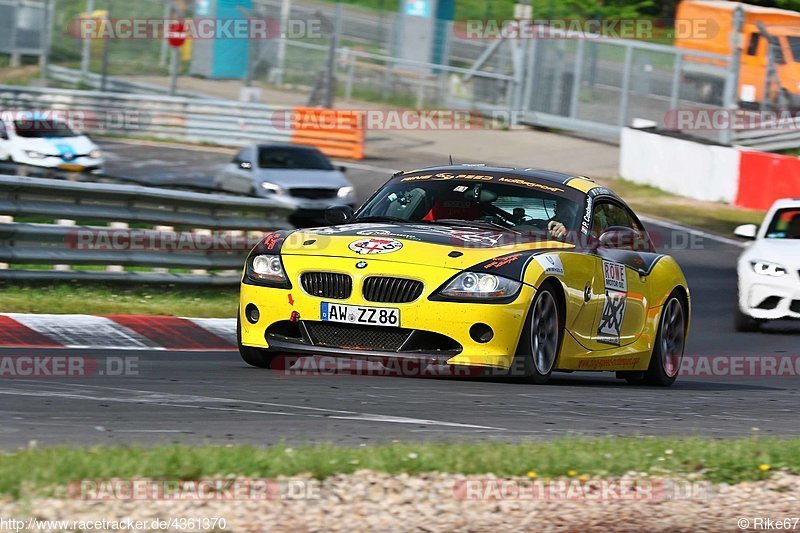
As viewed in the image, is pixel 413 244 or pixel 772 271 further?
pixel 772 271

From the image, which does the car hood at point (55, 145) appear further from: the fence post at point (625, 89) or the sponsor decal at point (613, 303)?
the sponsor decal at point (613, 303)

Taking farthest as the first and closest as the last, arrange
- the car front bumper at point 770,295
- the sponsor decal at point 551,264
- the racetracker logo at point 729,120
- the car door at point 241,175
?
1. the racetracker logo at point 729,120
2. the car door at point 241,175
3. the car front bumper at point 770,295
4. the sponsor decal at point 551,264

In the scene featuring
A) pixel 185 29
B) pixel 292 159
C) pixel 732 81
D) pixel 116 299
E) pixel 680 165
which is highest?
pixel 185 29

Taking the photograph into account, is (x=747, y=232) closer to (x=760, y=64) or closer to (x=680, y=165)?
(x=680, y=165)

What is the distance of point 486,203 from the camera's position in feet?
30.5

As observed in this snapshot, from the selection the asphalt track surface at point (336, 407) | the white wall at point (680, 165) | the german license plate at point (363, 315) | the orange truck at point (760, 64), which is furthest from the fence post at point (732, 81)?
the german license plate at point (363, 315)

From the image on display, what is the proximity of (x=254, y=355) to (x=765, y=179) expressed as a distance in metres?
18.6

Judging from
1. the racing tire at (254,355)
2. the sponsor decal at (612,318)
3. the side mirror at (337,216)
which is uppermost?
the side mirror at (337,216)

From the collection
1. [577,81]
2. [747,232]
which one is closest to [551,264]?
[747,232]

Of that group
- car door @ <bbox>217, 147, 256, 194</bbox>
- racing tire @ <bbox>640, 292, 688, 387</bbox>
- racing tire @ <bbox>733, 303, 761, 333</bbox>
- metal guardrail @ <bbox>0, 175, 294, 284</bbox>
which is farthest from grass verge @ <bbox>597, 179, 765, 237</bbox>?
racing tire @ <bbox>640, 292, 688, 387</bbox>

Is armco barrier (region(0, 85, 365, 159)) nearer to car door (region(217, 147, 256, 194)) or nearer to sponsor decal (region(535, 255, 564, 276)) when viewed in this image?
car door (region(217, 147, 256, 194))

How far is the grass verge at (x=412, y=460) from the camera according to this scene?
483 centimetres

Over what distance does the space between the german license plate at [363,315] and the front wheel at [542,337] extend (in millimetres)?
734

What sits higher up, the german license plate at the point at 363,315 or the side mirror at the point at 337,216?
the side mirror at the point at 337,216
